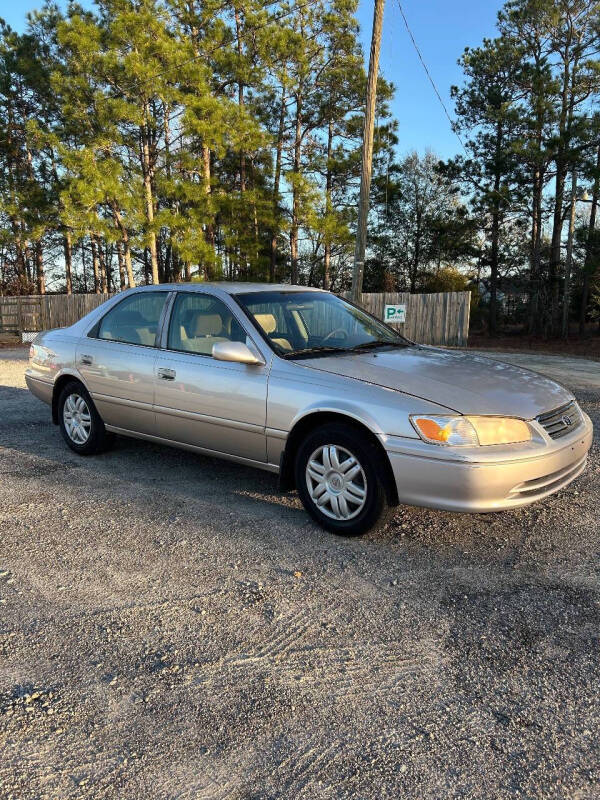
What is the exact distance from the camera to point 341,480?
377cm

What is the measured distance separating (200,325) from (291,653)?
9.20ft

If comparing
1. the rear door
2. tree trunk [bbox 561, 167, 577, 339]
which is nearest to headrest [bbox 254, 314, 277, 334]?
the rear door

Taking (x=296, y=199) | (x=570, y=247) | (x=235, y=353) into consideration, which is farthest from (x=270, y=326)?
(x=570, y=247)

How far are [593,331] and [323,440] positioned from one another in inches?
1136

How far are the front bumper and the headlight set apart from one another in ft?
0.22

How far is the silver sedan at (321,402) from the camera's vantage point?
3465mm

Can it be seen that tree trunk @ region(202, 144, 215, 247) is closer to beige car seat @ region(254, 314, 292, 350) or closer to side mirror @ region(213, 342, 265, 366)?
beige car seat @ region(254, 314, 292, 350)

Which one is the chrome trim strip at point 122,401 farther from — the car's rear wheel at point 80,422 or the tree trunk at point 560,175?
the tree trunk at point 560,175

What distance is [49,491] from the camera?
15.5 ft

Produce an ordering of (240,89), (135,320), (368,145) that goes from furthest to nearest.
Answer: (240,89) → (368,145) → (135,320)

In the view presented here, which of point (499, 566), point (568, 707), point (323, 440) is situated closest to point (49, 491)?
point (323, 440)

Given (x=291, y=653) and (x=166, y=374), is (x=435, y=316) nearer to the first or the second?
(x=166, y=374)

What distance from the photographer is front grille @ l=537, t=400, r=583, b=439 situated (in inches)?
146

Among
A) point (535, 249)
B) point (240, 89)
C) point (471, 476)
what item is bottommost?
point (471, 476)
